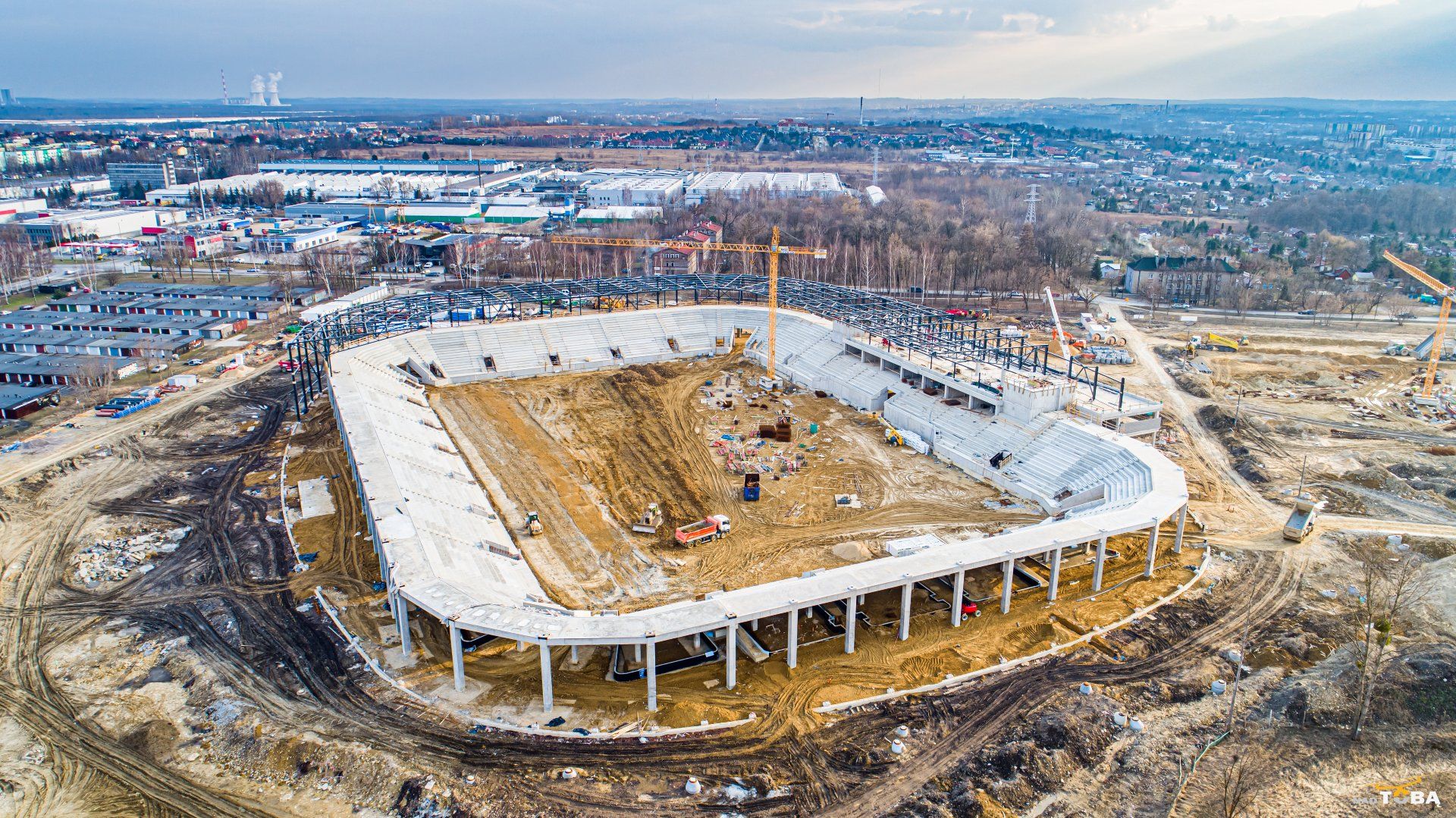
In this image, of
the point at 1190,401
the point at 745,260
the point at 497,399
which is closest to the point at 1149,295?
the point at 1190,401

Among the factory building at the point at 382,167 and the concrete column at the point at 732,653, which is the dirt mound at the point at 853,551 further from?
the factory building at the point at 382,167

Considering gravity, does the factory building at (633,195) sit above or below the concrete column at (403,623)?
above

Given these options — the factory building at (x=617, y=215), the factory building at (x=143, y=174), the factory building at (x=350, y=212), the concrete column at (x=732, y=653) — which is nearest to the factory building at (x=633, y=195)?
the factory building at (x=617, y=215)

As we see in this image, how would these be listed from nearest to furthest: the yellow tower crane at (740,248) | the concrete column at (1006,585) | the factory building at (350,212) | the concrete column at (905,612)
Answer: the concrete column at (905,612) → the concrete column at (1006,585) → the yellow tower crane at (740,248) → the factory building at (350,212)

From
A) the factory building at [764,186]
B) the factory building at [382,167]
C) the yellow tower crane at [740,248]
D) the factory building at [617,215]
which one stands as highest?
the factory building at [382,167]

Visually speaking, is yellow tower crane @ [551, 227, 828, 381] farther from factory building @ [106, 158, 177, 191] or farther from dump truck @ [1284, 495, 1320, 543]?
factory building @ [106, 158, 177, 191]

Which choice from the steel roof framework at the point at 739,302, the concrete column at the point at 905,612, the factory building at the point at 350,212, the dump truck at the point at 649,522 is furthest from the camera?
the factory building at the point at 350,212

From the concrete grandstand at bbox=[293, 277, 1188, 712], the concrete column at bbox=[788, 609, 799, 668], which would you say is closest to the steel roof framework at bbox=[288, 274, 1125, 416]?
the concrete grandstand at bbox=[293, 277, 1188, 712]

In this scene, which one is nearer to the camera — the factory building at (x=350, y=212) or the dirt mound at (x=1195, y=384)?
the dirt mound at (x=1195, y=384)
